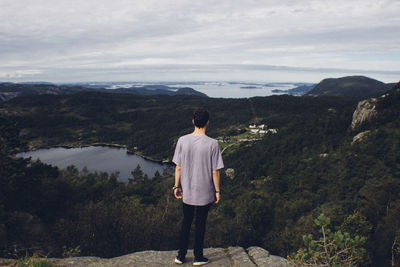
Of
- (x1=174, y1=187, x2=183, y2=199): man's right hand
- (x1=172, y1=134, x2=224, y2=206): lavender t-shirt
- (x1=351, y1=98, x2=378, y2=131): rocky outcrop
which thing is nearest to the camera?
(x1=172, y1=134, x2=224, y2=206): lavender t-shirt

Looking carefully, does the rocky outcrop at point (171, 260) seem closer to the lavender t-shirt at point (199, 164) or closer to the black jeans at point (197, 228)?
the black jeans at point (197, 228)

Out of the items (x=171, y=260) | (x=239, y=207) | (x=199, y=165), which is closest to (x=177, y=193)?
(x=199, y=165)

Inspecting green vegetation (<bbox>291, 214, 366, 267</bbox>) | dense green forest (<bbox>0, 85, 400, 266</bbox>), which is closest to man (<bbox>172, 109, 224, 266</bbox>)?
green vegetation (<bbox>291, 214, 366, 267</bbox>)

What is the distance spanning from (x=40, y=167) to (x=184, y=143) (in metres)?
43.1

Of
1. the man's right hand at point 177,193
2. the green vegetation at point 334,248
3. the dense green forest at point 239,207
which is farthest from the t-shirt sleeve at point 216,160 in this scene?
the dense green forest at point 239,207

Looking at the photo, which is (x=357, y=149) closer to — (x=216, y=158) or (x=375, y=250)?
(x=375, y=250)

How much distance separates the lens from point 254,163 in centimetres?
11575

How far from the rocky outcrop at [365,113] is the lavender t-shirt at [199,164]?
9416 cm

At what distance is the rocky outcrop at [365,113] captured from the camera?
79812mm

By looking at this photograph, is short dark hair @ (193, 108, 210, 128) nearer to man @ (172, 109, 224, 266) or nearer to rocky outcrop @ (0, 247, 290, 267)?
man @ (172, 109, 224, 266)

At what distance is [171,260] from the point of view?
7.05 m

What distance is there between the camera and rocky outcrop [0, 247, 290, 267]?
22.4 feet

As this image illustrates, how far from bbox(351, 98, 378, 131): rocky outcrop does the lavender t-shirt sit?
309ft

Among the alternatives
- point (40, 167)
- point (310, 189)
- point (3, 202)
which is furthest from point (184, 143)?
point (310, 189)
